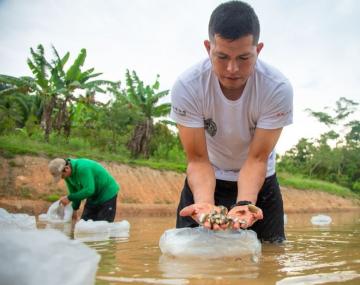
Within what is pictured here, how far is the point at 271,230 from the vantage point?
3.20m

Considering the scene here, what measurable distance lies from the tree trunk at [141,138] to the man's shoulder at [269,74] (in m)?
17.8

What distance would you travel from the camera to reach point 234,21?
225cm

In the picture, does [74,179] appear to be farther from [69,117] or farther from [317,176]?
[317,176]

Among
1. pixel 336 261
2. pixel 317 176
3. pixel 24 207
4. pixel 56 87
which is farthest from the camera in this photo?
pixel 317 176

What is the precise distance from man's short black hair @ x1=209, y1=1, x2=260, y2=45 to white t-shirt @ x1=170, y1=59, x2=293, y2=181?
0.33 metres

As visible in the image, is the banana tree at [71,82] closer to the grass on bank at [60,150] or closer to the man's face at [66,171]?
the grass on bank at [60,150]

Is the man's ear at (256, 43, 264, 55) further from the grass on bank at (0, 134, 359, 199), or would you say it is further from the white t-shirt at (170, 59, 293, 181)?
the grass on bank at (0, 134, 359, 199)

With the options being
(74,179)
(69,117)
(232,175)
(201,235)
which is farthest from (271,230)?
(69,117)

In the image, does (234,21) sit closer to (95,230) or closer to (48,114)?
(95,230)

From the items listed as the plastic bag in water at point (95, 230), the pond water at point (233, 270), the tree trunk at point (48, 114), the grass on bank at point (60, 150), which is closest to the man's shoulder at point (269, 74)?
the pond water at point (233, 270)

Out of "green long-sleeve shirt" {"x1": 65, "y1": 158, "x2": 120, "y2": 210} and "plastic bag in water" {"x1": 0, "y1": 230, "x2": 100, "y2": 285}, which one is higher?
"green long-sleeve shirt" {"x1": 65, "y1": 158, "x2": 120, "y2": 210}

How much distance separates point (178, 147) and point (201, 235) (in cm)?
2065

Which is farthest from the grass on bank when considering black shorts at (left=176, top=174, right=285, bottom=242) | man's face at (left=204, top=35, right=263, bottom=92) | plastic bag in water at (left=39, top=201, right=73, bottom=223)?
man's face at (left=204, top=35, right=263, bottom=92)

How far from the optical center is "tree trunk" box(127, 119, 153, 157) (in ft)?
67.1
